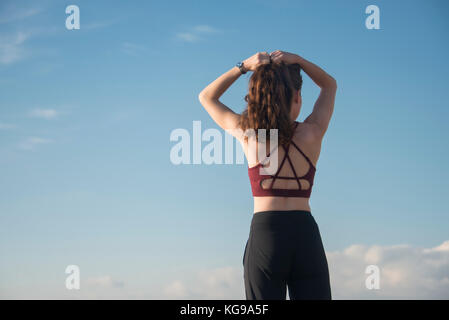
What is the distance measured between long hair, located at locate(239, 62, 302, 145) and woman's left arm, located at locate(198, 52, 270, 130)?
0.19m

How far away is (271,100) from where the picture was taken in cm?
473

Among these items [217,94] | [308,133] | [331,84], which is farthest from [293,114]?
[217,94]

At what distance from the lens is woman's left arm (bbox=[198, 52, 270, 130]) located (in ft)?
16.7

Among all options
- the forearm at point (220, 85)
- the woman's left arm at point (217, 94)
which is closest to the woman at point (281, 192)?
the woman's left arm at point (217, 94)

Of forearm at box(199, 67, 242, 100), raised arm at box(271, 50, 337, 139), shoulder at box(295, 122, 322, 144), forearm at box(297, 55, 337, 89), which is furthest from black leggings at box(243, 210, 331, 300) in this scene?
forearm at box(297, 55, 337, 89)

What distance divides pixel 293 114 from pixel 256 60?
2.43 ft

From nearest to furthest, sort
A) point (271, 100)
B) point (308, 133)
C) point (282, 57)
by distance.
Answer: point (271, 100) < point (308, 133) < point (282, 57)

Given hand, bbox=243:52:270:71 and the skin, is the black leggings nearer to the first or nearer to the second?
the skin

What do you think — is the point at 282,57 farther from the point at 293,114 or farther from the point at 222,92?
the point at 222,92

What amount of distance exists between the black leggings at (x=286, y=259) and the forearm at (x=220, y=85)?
162 centimetres

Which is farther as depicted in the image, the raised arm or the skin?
the raised arm
